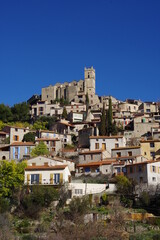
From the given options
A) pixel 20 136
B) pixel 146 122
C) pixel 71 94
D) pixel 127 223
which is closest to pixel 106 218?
pixel 127 223

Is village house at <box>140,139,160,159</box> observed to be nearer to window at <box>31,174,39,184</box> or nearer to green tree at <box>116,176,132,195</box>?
green tree at <box>116,176,132,195</box>

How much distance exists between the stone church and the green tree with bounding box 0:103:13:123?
2532 centimetres

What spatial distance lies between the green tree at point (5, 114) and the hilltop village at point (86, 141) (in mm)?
5838

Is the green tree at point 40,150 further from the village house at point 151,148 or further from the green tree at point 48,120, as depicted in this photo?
the green tree at point 48,120

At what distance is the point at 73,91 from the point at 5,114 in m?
31.9

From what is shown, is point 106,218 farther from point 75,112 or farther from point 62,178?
point 75,112

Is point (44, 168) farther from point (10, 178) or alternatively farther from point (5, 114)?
point (5, 114)

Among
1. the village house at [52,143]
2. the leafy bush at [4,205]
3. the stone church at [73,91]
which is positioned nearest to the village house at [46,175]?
the leafy bush at [4,205]

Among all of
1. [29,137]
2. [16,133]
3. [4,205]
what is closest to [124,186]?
[4,205]

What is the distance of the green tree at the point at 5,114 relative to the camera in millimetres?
92500

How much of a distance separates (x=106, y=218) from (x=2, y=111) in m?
54.1

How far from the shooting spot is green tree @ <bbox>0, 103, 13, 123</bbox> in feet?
303

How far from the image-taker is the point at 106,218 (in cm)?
4472

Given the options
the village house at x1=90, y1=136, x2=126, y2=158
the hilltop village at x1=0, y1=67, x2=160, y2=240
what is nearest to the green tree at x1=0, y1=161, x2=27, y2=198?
the hilltop village at x1=0, y1=67, x2=160, y2=240
